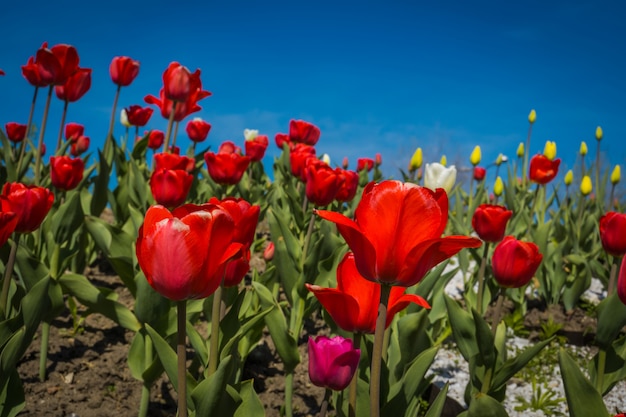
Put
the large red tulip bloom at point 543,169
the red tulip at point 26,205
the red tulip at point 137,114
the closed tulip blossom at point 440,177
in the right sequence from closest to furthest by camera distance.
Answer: the red tulip at point 26,205 < the closed tulip blossom at point 440,177 < the large red tulip bloom at point 543,169 < the red tulip at point 137,114

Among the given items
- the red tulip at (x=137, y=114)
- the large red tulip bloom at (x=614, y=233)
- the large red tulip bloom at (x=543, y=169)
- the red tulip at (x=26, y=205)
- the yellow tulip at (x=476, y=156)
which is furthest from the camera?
the yellow tulip at (x=476, y=156)

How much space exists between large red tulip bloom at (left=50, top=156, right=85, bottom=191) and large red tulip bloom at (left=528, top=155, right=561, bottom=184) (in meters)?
3.25

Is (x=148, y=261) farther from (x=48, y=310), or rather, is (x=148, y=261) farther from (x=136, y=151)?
(x=136, y=151)

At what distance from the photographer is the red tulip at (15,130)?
4613 mm

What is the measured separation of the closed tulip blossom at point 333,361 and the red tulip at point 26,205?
1182 millimetres

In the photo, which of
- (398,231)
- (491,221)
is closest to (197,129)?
(491,221)

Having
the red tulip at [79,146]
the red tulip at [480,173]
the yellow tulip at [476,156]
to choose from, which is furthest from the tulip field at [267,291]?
the red tulip at [480,173]

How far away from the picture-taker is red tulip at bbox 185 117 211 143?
4.69 metres

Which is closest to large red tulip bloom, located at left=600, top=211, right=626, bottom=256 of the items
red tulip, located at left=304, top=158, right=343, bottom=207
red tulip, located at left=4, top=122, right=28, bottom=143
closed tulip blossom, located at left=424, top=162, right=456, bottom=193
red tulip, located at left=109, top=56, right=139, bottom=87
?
closed tulip blossom, located at left=424, top=162, right=456, bottom=193

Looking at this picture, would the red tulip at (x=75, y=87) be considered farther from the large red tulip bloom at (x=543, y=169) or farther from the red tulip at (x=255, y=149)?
the large red tulip bloom at (x=543, y=169)

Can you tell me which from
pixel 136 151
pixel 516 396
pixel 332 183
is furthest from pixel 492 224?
pixel 136 151

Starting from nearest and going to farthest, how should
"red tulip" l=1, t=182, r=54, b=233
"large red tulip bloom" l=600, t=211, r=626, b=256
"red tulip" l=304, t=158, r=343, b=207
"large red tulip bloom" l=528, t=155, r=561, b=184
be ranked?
"red tulip" l=1, t=182, r=54, b=233 → "large red tulip bloom" l=600, t=211, r=626, b=256 → "red tulip" l=304, t=158, r=343, b=207 → "large red tulip bloom" l=528, t=155, r=561, b=184

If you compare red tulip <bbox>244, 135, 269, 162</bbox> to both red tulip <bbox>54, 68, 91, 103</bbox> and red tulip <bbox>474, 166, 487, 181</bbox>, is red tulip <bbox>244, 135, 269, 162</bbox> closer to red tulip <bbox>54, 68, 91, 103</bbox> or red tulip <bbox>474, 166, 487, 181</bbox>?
red tulip <bbox>54, 68, 91, 103</bbox>

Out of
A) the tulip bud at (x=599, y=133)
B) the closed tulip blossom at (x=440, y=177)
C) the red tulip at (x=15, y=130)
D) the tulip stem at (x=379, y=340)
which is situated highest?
the tulip bud at (x=599, y=133)
